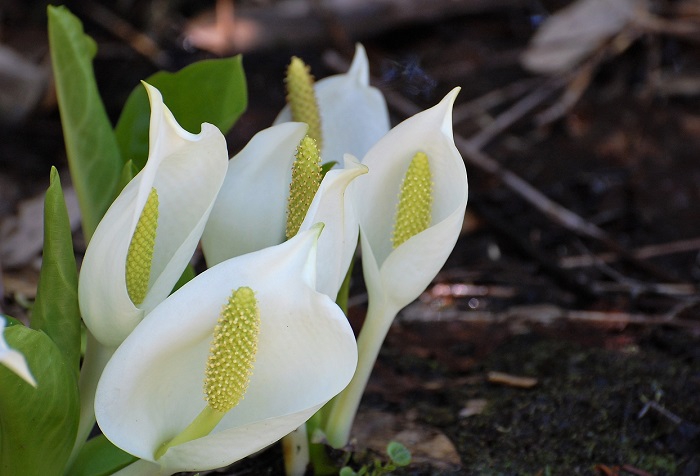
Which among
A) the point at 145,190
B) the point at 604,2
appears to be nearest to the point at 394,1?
the point at 604,2

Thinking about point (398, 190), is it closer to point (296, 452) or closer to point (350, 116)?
point (350, 116)

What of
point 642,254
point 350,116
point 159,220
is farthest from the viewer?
point 642,254

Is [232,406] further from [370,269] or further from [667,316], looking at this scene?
[667,316]

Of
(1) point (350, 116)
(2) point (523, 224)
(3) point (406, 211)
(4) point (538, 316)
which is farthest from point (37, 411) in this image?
(2) point (523, 224)

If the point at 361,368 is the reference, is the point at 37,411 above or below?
above

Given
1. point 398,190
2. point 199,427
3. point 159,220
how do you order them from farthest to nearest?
point 398,190 < point 159,220 < point 199,427

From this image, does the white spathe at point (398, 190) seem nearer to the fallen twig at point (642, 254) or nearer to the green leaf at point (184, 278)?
the green leaf at point (184, 278)

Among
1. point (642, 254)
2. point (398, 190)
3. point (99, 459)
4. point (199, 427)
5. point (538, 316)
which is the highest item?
point (398, 190)
